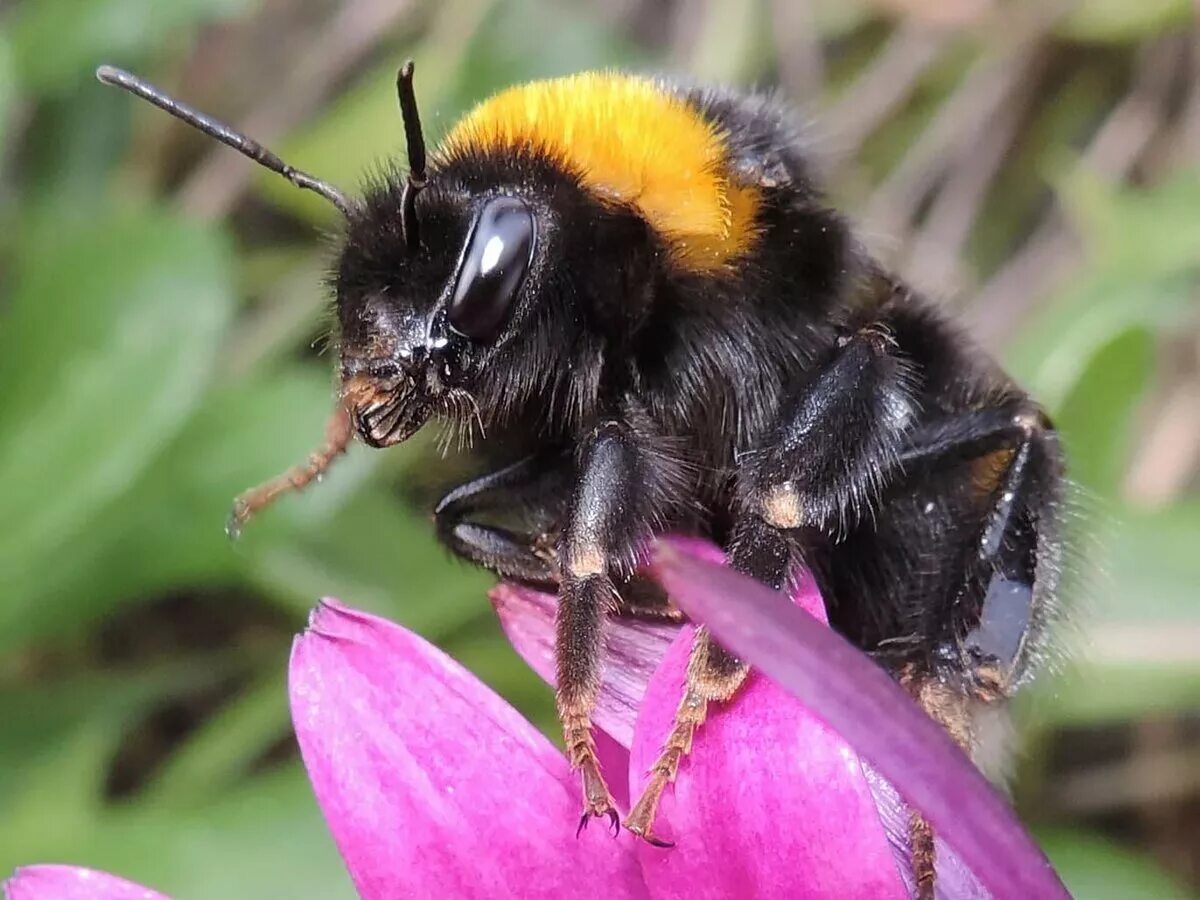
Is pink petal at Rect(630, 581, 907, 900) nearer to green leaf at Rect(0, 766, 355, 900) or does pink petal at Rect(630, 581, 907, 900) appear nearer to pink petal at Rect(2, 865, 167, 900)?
pink petal at Rect(2, 865, 167, 900)

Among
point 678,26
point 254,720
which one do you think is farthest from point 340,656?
point 678,26

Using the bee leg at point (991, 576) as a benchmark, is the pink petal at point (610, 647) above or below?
above

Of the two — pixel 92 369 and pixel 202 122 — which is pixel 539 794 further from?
pixel 92 369

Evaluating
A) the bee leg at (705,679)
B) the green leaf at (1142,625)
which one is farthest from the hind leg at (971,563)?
the green leaf at (1142,625)

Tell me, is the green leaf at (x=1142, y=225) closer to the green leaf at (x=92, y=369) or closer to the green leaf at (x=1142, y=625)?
the green leaf at (x=1142, y=625)

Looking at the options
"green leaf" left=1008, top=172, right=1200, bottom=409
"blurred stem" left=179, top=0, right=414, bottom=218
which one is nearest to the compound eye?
"green leaf" left=1008, top=172, right=1200, bottom=409

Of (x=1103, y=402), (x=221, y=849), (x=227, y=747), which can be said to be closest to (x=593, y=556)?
(x=221, y=849)
